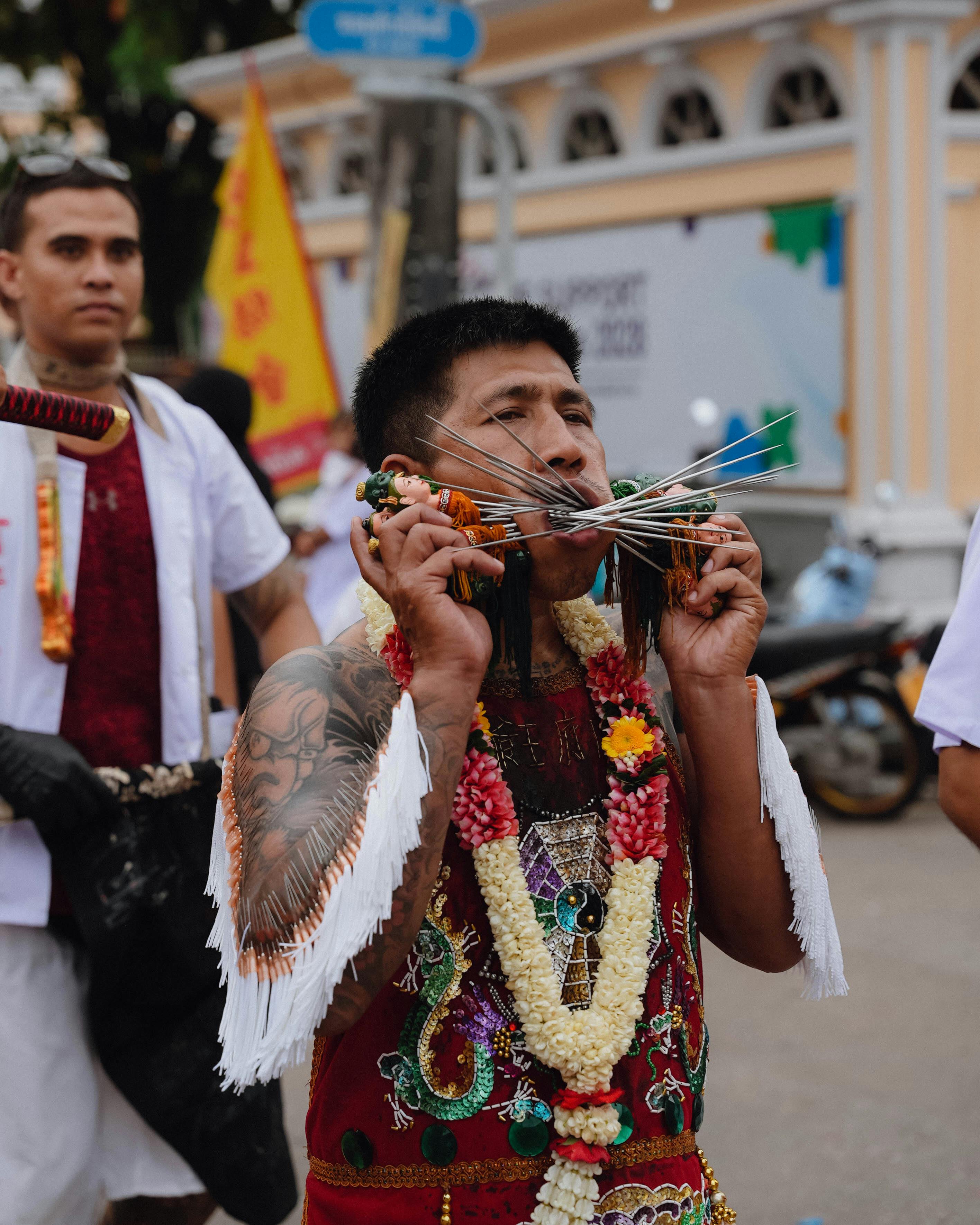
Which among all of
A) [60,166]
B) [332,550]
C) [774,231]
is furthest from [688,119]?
[60,166]

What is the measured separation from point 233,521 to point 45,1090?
3.91 feet

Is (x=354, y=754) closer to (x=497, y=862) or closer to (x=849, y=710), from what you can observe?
(x=497, y=862)

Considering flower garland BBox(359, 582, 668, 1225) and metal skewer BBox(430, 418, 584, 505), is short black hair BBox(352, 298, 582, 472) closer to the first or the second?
metal skewer BBox(430, 418, 584, 505)

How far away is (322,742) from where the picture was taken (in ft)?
6.23

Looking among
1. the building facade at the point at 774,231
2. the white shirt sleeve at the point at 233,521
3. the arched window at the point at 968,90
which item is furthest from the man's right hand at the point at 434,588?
the arched window at the point at 968,90

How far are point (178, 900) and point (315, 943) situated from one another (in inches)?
50.9

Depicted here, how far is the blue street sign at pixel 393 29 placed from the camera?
255 inches

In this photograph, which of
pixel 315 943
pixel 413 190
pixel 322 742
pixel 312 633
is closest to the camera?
pixel 315 943

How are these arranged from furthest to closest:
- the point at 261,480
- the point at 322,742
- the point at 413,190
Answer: the point at 413,190, the point at 261,480, the point at 322,742

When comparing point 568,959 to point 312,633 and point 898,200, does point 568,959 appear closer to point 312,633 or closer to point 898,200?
point 312,633

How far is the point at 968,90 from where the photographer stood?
10.5 meters

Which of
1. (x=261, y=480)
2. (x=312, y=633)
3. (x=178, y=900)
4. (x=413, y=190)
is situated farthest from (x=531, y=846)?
(x=413, y=190)

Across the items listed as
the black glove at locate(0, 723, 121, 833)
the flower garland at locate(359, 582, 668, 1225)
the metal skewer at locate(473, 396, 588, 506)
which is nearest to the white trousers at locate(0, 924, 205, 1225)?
the black glove at locate(0, 723, 121, 833)

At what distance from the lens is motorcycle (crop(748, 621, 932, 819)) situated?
7.96m
